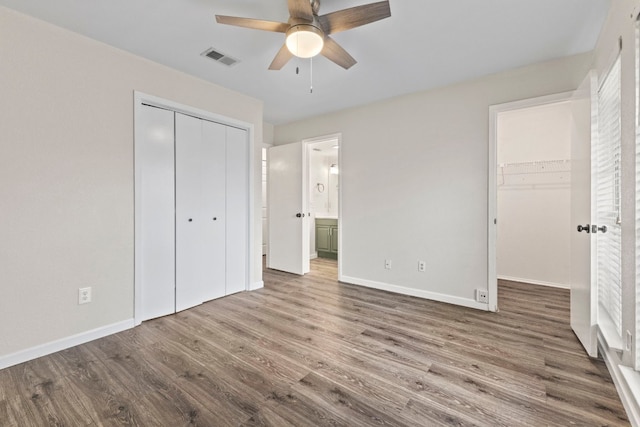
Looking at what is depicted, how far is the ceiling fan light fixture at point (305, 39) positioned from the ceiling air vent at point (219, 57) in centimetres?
103

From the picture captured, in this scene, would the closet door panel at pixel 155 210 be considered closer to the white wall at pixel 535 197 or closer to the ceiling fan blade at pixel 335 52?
the ceiling fan blade at pixel 335 52

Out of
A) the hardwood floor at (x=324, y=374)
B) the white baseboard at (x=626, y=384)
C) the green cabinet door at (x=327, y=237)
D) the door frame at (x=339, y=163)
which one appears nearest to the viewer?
the white baseboard at (x=626, y=384)

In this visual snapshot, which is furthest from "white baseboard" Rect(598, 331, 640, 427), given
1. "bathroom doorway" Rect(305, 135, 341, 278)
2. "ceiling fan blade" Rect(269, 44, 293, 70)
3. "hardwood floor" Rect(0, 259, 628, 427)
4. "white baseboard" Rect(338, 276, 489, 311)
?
"bathroom doorway" Rect(305, 135, 341, 278)

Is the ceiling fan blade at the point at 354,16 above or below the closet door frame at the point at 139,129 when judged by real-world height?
above

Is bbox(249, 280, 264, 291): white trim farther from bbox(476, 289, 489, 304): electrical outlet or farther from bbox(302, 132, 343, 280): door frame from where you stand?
bbox(476, 289, 489, 304): electrical outlet

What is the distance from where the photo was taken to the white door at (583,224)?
2008mm

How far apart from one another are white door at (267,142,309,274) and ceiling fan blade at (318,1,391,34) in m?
2.60

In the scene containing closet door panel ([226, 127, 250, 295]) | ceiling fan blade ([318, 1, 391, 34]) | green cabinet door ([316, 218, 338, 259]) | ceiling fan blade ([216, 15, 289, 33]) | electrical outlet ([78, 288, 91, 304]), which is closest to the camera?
ceiling fan blade ([318, 1, 391, 34])

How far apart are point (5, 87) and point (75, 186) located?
760 mm

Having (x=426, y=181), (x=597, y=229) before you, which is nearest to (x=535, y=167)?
(x=426, y=181)

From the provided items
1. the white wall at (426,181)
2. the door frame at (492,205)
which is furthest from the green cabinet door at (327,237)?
the door frame at (492,205)

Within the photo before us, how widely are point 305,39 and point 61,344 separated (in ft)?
9.49

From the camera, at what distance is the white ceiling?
1953 mm

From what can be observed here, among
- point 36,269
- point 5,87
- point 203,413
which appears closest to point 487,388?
point 203,413
